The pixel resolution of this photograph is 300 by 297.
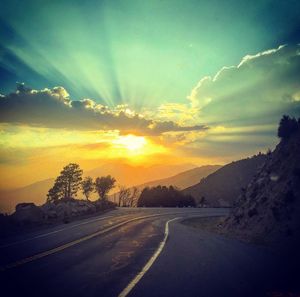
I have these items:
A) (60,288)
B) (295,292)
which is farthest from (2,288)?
(295,292)

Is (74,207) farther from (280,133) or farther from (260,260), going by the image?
(260,260)

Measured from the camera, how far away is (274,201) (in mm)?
20375

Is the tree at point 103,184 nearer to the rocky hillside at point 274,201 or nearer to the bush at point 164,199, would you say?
the bush at point 164,199

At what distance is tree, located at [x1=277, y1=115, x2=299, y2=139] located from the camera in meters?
25.7

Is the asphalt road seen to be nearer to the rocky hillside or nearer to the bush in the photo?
the rocky hillside

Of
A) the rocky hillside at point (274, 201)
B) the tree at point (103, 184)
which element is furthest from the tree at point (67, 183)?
the rocky hillside at point (274, 201)

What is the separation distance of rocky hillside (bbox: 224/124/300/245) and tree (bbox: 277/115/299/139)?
393 millimetres

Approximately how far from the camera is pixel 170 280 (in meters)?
8.02

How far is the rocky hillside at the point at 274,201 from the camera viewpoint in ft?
58.2

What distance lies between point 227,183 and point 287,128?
119089 millimetres

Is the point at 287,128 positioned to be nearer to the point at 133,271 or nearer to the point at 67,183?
the point at 133,271

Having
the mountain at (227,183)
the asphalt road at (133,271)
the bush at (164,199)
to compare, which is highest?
the mountain at (227,183)

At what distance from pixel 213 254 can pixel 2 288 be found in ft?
25.6

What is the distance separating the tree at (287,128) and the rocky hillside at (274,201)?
393 millimetres
